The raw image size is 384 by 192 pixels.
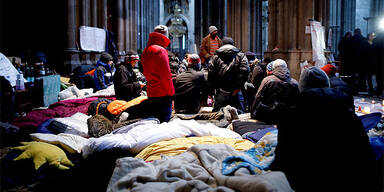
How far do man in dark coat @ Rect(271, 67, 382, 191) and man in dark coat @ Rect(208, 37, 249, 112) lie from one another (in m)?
4.01

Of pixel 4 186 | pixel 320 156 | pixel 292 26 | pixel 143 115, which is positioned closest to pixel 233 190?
pixel 320 156

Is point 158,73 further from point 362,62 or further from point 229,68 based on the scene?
point 362,62

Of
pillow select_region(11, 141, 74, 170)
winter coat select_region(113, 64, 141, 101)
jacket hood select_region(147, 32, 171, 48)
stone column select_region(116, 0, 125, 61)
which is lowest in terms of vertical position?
pillow select_region(11, 141, 74, 170)

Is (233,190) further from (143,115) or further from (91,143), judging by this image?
(143,115)

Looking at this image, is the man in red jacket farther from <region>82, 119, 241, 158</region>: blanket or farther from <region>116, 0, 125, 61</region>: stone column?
<region>116, 0, 125, 61</region>: stone column

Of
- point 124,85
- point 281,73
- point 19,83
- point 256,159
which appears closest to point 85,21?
point 19,83

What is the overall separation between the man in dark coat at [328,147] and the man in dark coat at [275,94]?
278 cm

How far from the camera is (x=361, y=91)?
1098cm

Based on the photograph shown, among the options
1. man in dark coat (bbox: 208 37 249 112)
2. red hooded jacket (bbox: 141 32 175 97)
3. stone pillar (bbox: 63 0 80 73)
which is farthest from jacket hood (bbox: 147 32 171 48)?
stone pillar (bbox: 63 0 80 73)

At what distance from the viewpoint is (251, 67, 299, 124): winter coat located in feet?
17.3

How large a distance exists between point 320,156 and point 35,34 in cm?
1166

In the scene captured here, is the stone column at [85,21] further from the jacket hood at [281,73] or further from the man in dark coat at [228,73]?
the jacket hood at [281,73]

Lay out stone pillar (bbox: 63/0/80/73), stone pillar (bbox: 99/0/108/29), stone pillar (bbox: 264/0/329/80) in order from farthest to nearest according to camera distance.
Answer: stone pillar (bbox: 99/0/108/29)
stone pillar (bbox: 63/0/80/73)
stone pillar (bbox: 264/0/329/80)

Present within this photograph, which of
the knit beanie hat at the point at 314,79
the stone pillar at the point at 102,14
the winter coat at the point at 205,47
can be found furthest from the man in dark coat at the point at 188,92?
the stone pillar at the point at 102,14
